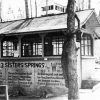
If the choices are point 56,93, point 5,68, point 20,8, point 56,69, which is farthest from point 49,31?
point 20,8

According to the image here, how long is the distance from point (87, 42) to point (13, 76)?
521 centimetres

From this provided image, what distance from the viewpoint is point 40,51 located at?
1641cm

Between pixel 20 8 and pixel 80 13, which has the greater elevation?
pixel 20 8

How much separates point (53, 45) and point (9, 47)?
3.56m

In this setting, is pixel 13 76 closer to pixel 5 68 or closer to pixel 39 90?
pixel 5 68

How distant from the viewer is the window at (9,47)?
17.5 metres

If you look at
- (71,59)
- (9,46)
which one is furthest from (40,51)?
(71,59)

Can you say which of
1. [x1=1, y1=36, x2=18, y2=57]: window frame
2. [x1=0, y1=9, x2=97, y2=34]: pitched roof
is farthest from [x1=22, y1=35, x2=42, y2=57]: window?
[x1=1, y1=36, x2=18, y2=57]: window frame

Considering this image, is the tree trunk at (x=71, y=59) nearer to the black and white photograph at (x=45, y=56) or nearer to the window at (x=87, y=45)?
the black and white photograph at (x=45, y=56)

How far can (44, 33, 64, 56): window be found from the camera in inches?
604

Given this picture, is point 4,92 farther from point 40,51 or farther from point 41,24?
point 41,24

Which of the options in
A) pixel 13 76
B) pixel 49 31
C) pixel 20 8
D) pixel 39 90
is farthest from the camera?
pixel 20 8

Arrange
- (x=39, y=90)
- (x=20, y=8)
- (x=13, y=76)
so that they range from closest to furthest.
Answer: (x=39, y=90)
(x=13, y=76)
(x=20, y=8)

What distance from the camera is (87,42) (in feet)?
52.3
